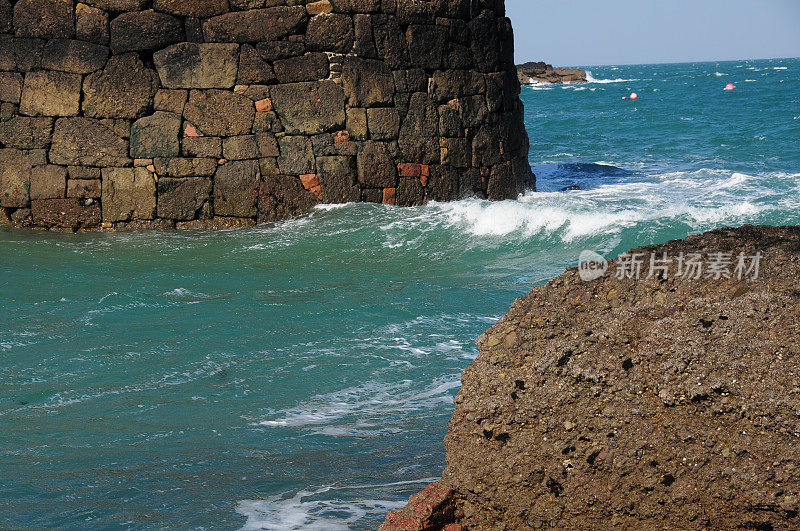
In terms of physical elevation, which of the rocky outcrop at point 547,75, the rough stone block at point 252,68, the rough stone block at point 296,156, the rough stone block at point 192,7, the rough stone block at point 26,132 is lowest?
the rough stone block at point 296,156

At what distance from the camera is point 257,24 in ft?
33.3

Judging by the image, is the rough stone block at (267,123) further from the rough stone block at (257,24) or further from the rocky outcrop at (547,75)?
the rocky outcrop at (547,75)

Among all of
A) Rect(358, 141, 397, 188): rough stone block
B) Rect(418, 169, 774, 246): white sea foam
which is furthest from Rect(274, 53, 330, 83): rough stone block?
Rect(418, 169, 774, 246): white sea foam

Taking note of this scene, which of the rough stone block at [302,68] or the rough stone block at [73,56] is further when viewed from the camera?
the rough stone block at [302,68]

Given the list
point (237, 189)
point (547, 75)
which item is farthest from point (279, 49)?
point (547, 75)

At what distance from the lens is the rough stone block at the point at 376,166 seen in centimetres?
1055

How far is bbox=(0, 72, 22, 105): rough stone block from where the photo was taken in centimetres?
1020

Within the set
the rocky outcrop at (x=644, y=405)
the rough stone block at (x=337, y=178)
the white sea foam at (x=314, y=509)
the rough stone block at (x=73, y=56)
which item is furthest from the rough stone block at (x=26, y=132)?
the rocky outcrop at (x=644, y=405)

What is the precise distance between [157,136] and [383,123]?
9.55ft

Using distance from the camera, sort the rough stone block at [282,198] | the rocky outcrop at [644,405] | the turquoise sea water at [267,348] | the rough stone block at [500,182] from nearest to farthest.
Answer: the rocky outcrop at [644,405] < the turquoise sea water at [267,348] < the rough stone block at [282,198] < the rough stone block at [500,182]

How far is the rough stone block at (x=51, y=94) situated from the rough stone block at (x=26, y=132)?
0.36 ft

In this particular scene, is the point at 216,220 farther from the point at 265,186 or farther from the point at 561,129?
the point at 561,129

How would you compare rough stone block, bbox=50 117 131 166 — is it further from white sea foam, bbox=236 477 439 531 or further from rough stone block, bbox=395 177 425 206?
white sea foam, bbox=236 477 439 531

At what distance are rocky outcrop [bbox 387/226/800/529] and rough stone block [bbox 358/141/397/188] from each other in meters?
7.55
